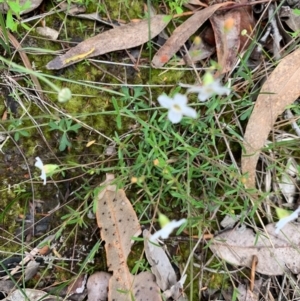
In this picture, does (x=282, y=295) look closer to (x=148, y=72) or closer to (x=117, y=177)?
(x=117, y=177)

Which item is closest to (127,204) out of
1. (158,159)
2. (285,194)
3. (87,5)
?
(158,159)

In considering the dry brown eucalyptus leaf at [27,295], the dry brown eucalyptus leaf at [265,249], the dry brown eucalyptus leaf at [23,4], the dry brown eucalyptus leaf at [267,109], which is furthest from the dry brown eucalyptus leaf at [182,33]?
the dry brown eucalyptus leaf at [27,295]

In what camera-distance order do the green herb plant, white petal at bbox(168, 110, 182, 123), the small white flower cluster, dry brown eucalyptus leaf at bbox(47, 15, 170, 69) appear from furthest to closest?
dry brown eucalyptus leaf at bbox(47, 15, 170, 69), the green herb plant, white petal at bbox(168, 110, 182, 123), the small white flower cluster

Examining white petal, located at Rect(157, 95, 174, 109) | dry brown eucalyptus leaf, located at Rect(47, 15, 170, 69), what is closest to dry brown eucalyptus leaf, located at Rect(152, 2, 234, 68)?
dry brown eucalyptus leaf, located at Rect(47, 15, 170, 69)

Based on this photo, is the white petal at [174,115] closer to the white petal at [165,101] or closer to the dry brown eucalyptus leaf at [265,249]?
the white petal at [165,101]

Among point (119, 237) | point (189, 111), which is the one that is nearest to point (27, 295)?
point (119, 237)

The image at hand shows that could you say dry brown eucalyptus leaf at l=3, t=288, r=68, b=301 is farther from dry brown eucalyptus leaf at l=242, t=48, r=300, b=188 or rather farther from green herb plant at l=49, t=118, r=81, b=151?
dry brown eucalyptus leaf at l=242, t=48, r=300, b=188

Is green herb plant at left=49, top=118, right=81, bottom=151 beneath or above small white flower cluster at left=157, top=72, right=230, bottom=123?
beneath
